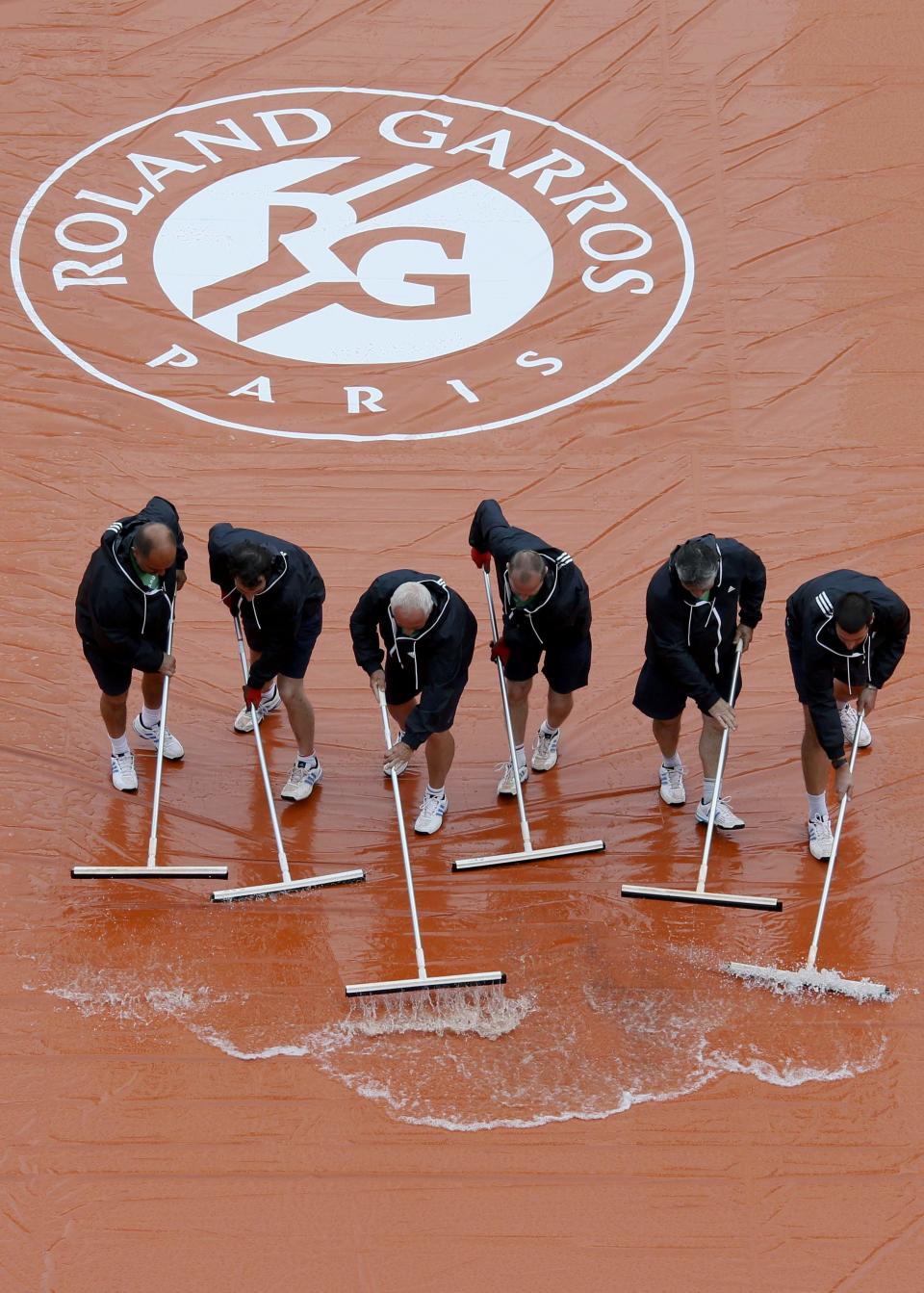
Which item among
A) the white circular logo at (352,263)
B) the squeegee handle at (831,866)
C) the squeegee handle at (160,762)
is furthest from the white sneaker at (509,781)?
the white circular logo at (352,263)

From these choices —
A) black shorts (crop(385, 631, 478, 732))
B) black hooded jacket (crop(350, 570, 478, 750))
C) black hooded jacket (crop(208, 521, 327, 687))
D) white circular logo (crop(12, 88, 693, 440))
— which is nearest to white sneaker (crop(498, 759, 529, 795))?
black shorts (crop(385, 631, 478, 732))

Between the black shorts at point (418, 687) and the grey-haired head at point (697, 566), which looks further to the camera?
the black shorts at point (418, 687)

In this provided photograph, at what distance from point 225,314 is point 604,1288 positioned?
18.4ft

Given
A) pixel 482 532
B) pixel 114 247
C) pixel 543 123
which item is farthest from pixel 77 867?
pixel 543 123

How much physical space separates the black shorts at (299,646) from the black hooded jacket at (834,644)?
1861mm

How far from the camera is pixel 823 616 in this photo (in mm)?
5535

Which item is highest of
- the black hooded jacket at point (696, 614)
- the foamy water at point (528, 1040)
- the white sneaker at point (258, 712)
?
the black hooded jacket at point (696, 614)

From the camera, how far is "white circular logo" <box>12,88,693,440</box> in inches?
318

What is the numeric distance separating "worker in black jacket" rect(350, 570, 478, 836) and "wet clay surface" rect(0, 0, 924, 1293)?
0.52 m

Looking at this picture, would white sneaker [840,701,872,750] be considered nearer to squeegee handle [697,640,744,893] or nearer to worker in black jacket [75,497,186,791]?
Answer: squeegee handle [697,640,744,893]

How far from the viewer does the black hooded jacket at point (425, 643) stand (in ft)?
18.7

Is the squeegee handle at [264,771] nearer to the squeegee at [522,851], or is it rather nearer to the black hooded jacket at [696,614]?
the squeegee at [522,851]

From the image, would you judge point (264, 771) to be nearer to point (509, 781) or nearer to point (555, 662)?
point (509, 781)

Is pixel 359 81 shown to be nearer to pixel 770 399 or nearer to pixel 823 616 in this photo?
pixel 770 399
